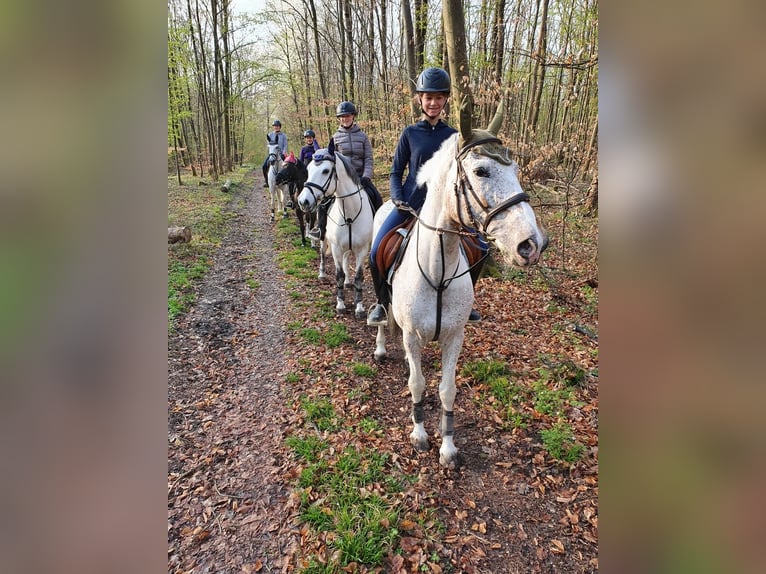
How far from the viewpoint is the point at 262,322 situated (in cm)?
705

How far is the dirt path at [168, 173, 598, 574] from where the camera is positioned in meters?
3.08

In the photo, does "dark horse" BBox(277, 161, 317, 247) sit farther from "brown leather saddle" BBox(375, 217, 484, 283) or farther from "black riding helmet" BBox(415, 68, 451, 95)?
"black riding helmet" BBox(415, 68, 451, 95)

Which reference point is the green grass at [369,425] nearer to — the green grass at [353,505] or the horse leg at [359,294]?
the green grass at [353,505]

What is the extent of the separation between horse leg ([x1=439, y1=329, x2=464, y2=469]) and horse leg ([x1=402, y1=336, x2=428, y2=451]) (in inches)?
8.4

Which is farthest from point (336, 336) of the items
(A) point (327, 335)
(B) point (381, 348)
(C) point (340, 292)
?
Result: (C) point (340, 292)

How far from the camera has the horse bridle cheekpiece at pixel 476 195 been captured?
2332 millimetres

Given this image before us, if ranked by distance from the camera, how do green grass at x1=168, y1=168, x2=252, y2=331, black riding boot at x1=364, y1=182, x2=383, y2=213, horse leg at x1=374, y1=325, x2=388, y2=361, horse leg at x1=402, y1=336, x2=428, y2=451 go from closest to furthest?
horse leg at x1=402, y1=336, x2=428, y2=451 < horse leg at x1=374, y1=325, x2=388, y2=361 < black riding boot at x1=364, y1=182, x2=383, y2=213 < green grass at x1=168, y1=168, x2=252, y2=331

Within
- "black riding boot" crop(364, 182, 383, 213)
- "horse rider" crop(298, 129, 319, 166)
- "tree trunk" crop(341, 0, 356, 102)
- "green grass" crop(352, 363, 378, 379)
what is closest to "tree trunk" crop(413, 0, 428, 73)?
"horse rider" crop(298, 129, 319, 166)

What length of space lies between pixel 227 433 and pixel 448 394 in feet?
8.61

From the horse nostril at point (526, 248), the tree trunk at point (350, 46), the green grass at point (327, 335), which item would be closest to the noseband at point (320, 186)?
the green grass at point (327, 335)

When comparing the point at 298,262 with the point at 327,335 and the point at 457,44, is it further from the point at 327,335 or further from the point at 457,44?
the point at 457,44

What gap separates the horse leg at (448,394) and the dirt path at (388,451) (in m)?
0.14
